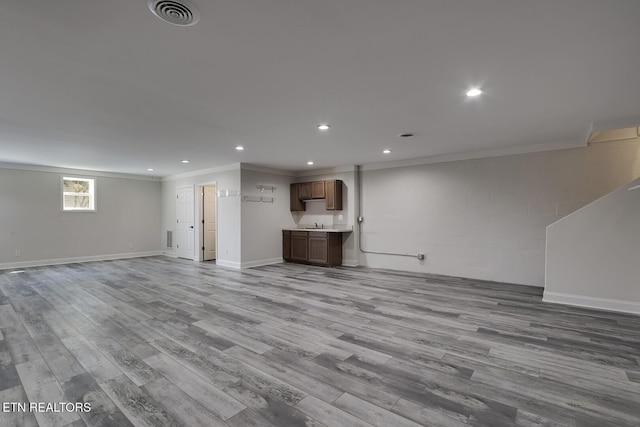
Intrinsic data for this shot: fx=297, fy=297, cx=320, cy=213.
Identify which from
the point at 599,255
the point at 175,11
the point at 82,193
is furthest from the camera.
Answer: the point at 82,193

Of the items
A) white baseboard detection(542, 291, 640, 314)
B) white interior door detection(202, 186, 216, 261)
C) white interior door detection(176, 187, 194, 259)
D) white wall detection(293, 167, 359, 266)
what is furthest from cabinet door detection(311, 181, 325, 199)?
white baseboard detection(542, 291, 640, 314)

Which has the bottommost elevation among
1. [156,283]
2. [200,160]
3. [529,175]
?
[156,283]

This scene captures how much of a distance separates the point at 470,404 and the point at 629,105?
379 cm

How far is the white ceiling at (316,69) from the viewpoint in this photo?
1820mm

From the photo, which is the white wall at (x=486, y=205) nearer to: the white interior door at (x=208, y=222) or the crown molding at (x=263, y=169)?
the crown molding at (x=263, y=169)

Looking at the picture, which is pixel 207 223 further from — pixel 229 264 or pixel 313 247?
pixel 313 247

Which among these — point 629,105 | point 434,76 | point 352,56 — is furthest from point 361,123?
point 629,105

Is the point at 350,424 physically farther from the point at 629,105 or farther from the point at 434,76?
the point at 629,105

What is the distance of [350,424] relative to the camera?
5.82ft

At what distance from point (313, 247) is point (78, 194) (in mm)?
6650

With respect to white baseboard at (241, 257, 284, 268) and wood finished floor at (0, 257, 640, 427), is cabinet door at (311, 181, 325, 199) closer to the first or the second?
white baseboard at (241, 257, 284, 268)

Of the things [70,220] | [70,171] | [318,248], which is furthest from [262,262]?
[70,171]

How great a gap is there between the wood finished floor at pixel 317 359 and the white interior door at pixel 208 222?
12.3 ft

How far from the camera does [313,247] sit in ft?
24.4
